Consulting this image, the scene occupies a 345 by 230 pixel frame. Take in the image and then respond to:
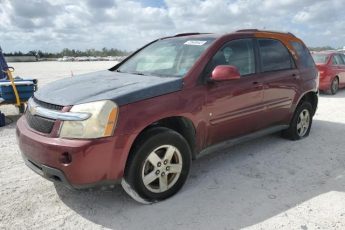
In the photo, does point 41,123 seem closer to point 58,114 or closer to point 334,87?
point 58,114

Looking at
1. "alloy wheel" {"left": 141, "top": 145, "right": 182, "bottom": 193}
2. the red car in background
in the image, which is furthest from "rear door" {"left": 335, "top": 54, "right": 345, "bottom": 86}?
"alloy wheel" {"left": 141, "top": 145, "right": 182, "bottom": 193}

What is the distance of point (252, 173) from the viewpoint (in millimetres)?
4512

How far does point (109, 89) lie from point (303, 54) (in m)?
3.70

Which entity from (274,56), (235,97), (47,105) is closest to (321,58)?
(274,56)

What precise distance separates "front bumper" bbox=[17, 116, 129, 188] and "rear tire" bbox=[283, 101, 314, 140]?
3.49m

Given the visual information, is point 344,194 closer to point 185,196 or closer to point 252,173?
point 252,173

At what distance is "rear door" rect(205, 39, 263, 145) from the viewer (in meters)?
4.14

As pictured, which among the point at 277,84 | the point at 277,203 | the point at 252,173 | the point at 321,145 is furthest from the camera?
the point at 321,145

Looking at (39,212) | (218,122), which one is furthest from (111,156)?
(218,122)

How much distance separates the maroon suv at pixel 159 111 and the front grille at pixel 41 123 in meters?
0.01

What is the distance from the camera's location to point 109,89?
11.7 ft

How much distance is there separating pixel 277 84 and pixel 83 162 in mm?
3155

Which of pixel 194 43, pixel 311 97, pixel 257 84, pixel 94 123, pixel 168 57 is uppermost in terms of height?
pixel 194 43

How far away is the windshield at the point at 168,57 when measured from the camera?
4180mm
